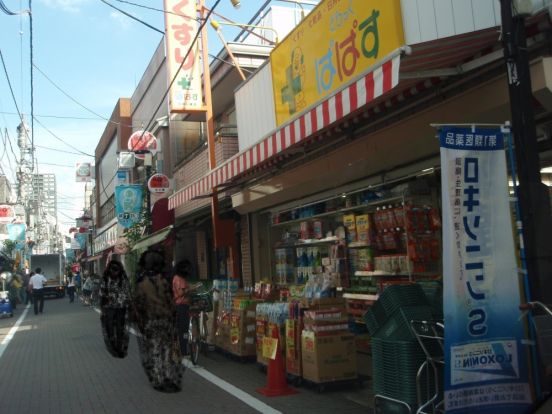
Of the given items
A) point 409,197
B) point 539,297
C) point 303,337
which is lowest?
point 303,337

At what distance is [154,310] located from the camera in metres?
4.85

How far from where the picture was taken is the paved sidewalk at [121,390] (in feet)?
21.5

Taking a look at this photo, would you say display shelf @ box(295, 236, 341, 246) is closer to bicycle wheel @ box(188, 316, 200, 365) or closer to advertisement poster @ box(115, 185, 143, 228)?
bicycle wheel @ box(188, 316, 200, 365)

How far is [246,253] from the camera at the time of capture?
47.8 ft

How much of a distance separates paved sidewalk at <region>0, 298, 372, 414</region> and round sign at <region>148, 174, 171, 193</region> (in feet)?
21.5

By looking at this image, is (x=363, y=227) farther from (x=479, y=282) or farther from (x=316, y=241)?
(x=479, y=282)

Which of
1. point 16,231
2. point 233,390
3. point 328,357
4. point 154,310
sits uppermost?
point 16,231

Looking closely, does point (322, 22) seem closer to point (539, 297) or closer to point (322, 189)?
point (322, 189)

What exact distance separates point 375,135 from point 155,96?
1702cm

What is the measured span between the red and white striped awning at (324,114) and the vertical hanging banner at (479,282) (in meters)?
1.10

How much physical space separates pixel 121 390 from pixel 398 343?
4.22 meters

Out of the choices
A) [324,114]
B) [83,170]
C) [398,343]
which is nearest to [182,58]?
[324,114]

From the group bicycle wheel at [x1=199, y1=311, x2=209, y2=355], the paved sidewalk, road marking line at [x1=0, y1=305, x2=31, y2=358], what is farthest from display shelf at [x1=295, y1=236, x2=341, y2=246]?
road marking line at [x1=0, y1=305, x2=31, y2=358]

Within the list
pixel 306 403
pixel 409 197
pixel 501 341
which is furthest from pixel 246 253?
pixel 501 341
